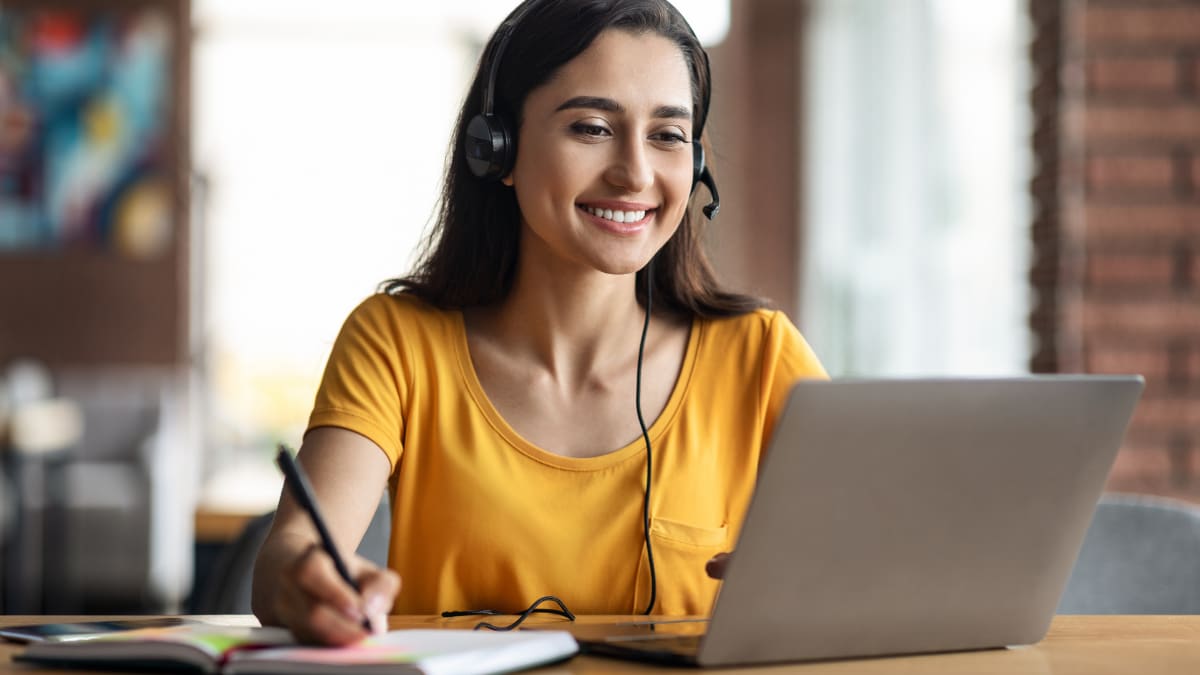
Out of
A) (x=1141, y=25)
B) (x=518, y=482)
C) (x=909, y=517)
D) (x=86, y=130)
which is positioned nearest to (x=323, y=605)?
(x=909, y=517)

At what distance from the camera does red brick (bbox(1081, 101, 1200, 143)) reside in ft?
7.75

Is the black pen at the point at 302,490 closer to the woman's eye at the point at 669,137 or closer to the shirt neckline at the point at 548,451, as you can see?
the shirt neckline at the point at 548,451

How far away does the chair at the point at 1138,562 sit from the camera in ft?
5.23

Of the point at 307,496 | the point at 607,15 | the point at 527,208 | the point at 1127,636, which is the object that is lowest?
the point at 1127,636

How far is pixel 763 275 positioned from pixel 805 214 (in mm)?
349

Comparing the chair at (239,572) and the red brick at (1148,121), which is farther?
the red brick at (1148,121)

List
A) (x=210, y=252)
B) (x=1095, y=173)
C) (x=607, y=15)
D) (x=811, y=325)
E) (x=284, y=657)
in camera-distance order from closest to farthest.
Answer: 1. (x=284, y=657)
2. (x=607, y=15)
3. (x=1095, y=173)
4. (x=811, y=325)
5. (x=210, y=252)

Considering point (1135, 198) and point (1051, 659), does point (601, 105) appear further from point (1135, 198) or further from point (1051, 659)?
point (1135, 198)

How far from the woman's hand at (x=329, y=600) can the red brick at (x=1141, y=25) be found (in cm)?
183

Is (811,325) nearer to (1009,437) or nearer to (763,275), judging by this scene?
(763,275)

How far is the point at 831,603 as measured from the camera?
0.98 meters

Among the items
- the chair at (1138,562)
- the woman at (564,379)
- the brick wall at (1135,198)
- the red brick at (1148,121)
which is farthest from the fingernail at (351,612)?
the red brick at (1148,121)

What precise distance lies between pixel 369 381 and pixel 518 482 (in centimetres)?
19

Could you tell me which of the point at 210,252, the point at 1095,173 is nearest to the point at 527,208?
the point at 1095,173
